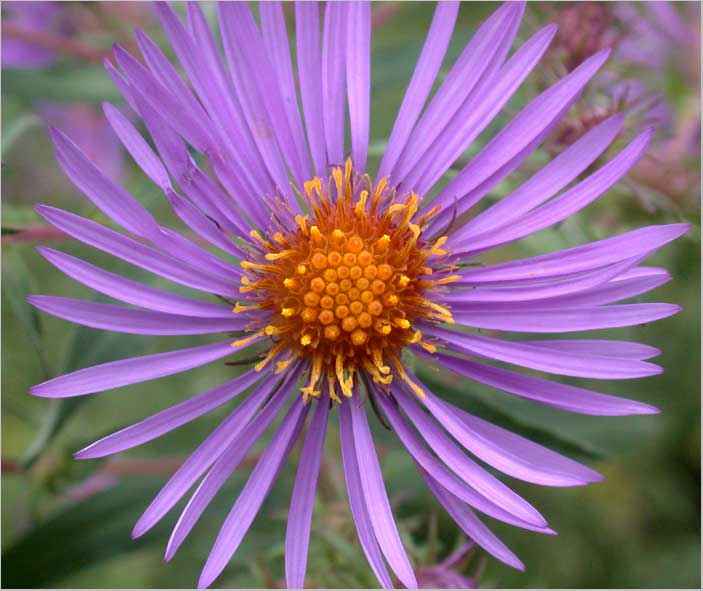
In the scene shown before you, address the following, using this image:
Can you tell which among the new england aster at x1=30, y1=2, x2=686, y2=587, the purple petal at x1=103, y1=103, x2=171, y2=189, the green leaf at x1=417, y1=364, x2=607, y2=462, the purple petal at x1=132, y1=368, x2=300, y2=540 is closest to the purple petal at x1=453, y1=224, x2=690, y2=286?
the new england aster at x1=30, y1=2, x2=686, y2=587

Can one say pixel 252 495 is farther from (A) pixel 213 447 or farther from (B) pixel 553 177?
(B) pixel 553 177

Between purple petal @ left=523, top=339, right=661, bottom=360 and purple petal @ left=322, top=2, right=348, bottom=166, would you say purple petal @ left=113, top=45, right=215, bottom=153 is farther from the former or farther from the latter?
purple petal @ left=523, top=339, right=661, bottom=360

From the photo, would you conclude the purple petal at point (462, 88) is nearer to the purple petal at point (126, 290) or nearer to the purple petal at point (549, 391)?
the purple petal at point (549, 391)

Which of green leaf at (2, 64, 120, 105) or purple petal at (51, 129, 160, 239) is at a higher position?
green leaf at (2, 64, 120, 105)

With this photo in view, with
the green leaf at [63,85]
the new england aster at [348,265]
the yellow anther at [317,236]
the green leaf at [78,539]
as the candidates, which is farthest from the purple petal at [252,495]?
the green leaf at [63,85]

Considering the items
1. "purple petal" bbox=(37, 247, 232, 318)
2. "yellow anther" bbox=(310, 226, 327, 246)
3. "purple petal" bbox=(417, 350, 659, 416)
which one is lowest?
"purple petal" bbox=(37, 247, 232, 318)

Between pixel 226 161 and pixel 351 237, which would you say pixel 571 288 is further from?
pixel 226 161

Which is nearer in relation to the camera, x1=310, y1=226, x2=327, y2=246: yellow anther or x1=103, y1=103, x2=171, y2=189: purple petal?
x1=103, y1=103, x2=171, y2=189: purple petal

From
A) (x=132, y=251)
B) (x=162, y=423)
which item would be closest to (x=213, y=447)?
(x=162, y=423)
